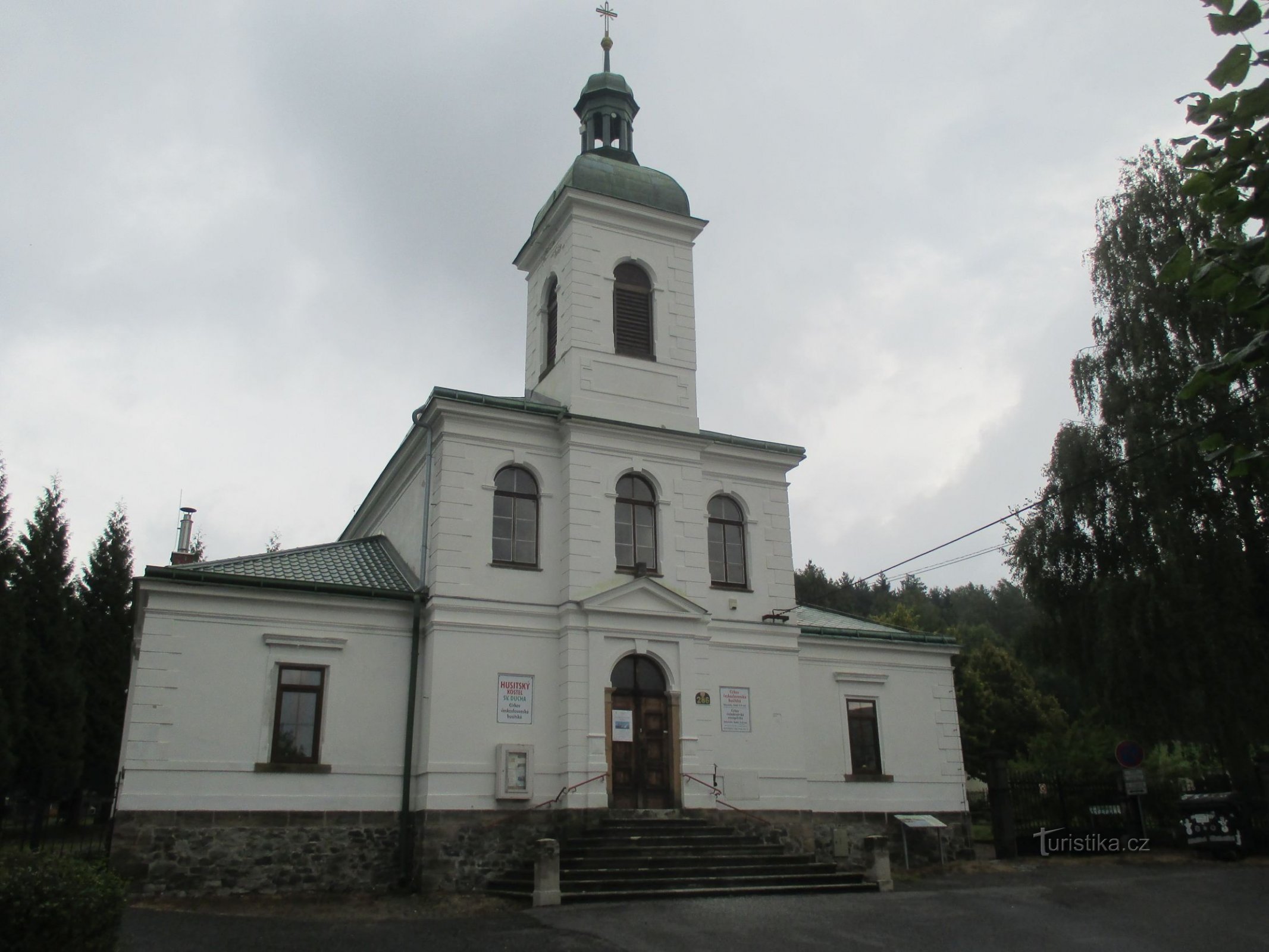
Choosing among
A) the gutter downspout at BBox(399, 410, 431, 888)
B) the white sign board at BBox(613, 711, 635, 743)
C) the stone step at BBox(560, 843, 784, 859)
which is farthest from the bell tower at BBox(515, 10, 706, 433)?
the stone step at BBox(560, 843, 784, 859)

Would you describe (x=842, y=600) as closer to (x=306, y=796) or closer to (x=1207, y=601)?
(x=1207, y=601)

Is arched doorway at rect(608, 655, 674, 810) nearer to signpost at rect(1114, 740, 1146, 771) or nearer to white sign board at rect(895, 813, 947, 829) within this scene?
white sign board at rect(895, 813, 947, 829)

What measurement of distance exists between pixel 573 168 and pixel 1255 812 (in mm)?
19873

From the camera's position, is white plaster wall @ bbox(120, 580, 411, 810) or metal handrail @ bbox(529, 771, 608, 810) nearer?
white plaster wall @ bbox(120, 580, 411, 810)

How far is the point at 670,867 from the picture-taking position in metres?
16.4

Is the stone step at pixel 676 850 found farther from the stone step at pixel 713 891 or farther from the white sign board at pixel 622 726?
the white sign board at pixel 622 726

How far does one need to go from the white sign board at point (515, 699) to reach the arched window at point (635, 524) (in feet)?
9.64

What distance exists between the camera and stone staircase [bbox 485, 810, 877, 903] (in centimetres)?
1552

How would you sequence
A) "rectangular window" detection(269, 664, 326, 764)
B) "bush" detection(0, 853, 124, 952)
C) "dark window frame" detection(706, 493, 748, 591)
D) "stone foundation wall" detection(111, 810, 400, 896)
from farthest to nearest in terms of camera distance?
"dark window frame" detection(706, 493, 748, 591) → "rectangular window" detection(269, 664, 326, 764) → "stone foundation wall" detection(111, 810, 400, 896) → "bush" detection(0, 853, 124, 952)

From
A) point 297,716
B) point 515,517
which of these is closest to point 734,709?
point 515,517

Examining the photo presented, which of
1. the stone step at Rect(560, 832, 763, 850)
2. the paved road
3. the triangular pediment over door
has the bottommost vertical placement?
the paved road

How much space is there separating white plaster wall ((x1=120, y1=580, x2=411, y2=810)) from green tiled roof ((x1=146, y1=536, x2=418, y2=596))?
0.81 feet

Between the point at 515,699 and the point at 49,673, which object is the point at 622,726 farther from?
the point at 49,673

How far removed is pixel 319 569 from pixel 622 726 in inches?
250
